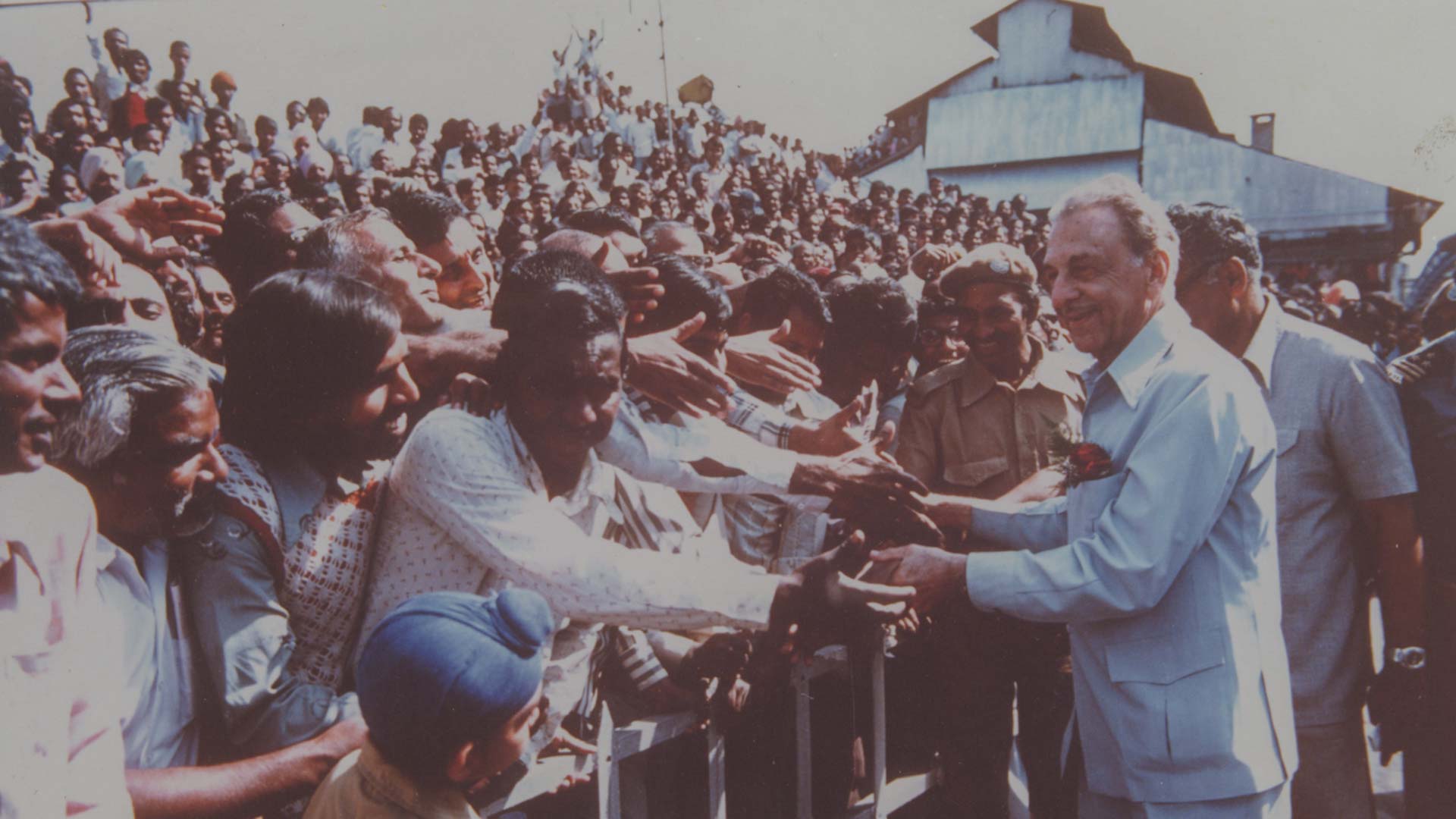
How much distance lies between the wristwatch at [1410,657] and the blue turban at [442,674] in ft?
10.3

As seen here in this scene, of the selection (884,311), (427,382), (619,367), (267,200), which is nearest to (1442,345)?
(884,311)

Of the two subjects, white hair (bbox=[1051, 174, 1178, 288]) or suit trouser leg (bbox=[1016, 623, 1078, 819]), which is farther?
suit trouser leg (bbox=[1016, 623, 1078, 819])

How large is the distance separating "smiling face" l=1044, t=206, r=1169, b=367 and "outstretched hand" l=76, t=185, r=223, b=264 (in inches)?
103

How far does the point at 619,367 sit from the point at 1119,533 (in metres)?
1.41

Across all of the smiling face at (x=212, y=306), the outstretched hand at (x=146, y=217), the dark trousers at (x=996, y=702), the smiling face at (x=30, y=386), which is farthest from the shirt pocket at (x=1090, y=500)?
the smiling face at (x=212, y=306)

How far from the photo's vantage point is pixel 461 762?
168cm

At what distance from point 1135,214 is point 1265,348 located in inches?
40.7

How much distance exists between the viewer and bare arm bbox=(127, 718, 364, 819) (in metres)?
1.61

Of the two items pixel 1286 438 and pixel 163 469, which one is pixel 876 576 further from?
pixel 163 469

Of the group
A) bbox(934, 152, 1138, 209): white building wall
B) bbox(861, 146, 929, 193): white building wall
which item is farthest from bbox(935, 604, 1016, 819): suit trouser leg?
bbox(861, 146, 929, 193): white building wall

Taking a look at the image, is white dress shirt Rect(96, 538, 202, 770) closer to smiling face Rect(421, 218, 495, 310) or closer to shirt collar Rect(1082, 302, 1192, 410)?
smiling face Rect(421, 218, 495, 310)

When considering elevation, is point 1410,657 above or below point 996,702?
above

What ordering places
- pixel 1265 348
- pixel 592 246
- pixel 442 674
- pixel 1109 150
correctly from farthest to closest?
pixel 1109 150 → pixel 592 246 → pixel 1265 348 → pixel 442 674

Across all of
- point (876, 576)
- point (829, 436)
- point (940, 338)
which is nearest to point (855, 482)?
point (876, 576)
